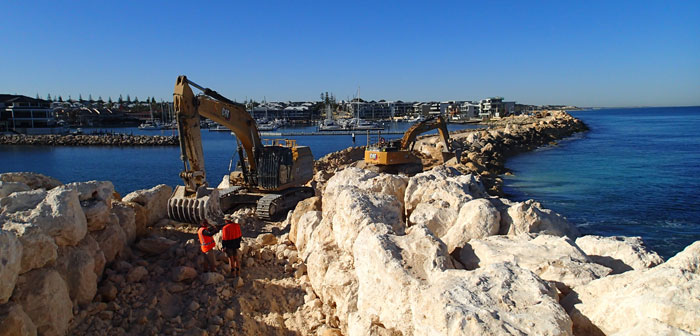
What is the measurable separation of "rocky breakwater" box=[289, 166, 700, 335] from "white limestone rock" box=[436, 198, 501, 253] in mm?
16

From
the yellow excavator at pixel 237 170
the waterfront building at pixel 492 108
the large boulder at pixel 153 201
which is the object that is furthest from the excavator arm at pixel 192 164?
the waterfront building at pixel 492 108

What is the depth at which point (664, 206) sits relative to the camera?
18500 mm

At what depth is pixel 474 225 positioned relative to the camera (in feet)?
22.4

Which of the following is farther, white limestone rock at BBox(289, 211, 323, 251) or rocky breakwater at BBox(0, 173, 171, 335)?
white limestone rock at BBox(289, 211, 323, 251)

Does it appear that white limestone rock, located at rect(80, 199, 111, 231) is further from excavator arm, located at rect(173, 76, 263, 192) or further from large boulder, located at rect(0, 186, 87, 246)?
excavator arm, located at rect(173, 76, 263, 192)

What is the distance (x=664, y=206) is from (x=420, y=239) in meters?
18.0

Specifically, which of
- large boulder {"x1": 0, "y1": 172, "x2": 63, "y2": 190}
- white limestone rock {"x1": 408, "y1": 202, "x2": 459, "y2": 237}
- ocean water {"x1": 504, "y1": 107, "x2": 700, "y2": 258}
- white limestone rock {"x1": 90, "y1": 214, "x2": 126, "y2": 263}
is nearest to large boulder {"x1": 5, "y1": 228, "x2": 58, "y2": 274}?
white limestone rock {"x1": 90, "y1": 214, "x2": 126, "y2": 263}

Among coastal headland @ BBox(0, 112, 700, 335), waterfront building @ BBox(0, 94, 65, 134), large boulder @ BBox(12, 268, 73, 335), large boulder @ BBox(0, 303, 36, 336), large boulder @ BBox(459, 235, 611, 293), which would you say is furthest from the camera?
waterfront building @ BBox(0, 94, 65, 134)

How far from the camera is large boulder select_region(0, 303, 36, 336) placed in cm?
455

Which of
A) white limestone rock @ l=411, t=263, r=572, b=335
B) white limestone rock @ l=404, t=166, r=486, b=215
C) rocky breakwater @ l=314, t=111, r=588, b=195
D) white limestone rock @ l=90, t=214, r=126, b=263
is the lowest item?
rocky breakwater @ l=314, t=111, r=588, b=195

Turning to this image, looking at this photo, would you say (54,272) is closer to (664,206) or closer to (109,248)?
(109,248)

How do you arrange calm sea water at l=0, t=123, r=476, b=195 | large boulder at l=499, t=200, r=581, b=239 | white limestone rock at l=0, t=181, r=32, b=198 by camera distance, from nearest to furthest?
large boulder at l=499, t=200, r=581, b=239 → white limestone rock at l=0, t=181, r=32, b=198 → calm sea water at l=0, t=123, r=476, b=195

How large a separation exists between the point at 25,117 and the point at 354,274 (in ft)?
278

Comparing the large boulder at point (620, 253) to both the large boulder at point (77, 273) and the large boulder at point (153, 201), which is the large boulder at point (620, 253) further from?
the large boulder at point (153, 201)
